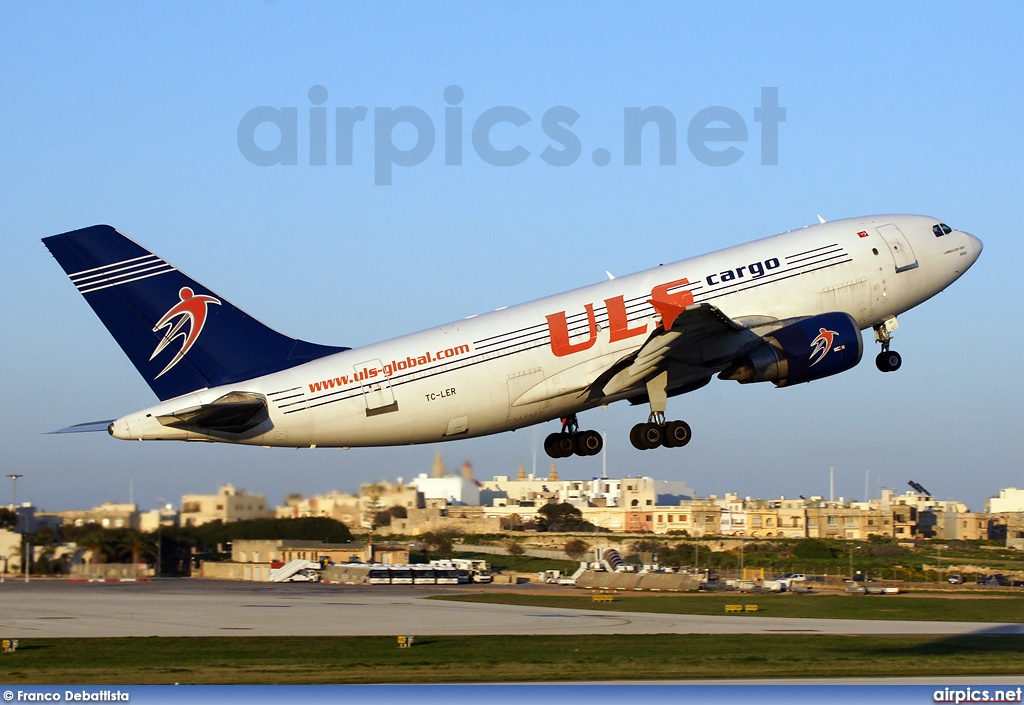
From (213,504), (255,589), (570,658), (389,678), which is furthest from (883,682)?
(255,589)

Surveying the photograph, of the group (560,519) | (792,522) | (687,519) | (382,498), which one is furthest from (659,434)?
(792,522)

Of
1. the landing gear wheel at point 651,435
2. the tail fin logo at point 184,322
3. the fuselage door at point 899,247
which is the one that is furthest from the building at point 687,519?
the tail fin logo at point 184,322

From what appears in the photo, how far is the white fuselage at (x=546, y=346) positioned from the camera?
36.6 meters

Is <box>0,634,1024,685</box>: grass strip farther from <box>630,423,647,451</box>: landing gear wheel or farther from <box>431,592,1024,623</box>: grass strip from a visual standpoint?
<box>431,592,1024,623</box>: grass strip

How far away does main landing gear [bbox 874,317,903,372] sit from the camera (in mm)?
45938

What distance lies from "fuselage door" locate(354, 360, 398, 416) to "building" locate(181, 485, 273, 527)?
12.0 metres

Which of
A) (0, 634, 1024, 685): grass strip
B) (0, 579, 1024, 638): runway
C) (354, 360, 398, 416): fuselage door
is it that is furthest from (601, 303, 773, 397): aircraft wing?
(0, 579, 1024, 638): runway

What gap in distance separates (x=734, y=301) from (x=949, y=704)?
801 inches

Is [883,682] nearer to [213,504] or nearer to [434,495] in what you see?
[213,504]

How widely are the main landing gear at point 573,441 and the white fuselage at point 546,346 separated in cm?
257

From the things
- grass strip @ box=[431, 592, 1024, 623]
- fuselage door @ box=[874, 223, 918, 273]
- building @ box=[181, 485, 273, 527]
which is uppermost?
fuselage door @ box=[874, 223, 918, 273]

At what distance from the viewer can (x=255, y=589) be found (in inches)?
2862

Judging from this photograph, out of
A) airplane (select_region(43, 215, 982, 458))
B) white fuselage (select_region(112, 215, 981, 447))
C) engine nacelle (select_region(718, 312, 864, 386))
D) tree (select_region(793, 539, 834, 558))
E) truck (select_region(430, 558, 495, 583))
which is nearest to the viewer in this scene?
airplane (select_region(43, 215, 982, 458))

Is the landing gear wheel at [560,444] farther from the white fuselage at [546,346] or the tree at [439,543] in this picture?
the tree at [439,543]
